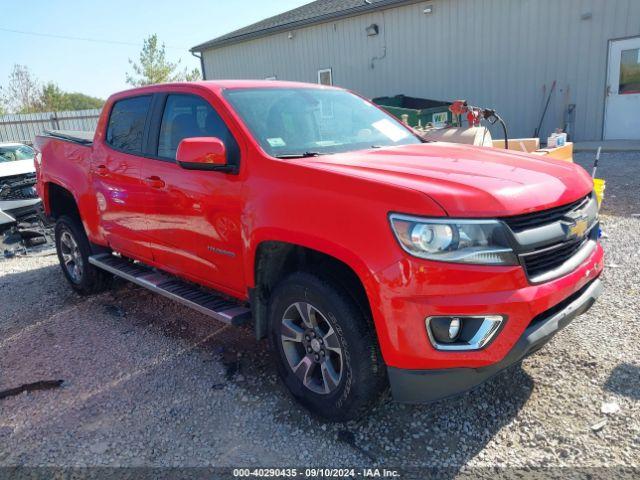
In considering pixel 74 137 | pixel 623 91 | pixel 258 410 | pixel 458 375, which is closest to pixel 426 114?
pixel 623 91

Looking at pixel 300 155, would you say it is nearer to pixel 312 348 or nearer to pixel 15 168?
pixel 312 348

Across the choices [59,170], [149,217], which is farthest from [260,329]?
[59,170]

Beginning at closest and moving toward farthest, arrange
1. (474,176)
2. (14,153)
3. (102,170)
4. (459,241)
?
1. (459,241)
2. (474,176)
3. (102,170)
4. (14,153)

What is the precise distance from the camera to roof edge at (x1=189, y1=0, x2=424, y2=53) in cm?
1490

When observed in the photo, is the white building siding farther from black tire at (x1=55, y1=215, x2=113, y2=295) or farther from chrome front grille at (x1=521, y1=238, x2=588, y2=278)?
black tire at (x1=55, y1=215, x2=113, y2=295)

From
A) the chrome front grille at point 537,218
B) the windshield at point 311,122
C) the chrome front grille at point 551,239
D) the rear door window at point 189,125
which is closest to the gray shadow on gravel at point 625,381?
the chrome front grille at point 551,239

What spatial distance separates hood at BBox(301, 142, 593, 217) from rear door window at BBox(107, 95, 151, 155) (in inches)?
73.4

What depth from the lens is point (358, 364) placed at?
2479 millimetres

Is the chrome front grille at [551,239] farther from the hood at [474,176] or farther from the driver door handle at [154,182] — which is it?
the driver door handle at [154,182]

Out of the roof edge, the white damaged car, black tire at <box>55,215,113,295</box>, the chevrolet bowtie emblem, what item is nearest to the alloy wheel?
the chevrolet bowtie emblem

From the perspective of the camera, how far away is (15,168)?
9.12 m

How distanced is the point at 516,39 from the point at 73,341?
42.0 ft

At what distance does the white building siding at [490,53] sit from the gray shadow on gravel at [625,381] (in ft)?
36.2

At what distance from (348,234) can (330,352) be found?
78 centimetres
